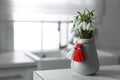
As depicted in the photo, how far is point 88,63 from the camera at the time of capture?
1414 mm

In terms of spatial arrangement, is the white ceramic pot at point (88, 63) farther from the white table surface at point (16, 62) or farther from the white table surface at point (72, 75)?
the white table surface at point (16, 62)

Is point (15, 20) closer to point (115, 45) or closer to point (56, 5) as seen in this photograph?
point (56, 5)

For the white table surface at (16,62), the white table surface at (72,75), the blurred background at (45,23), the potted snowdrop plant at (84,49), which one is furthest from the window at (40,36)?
the potted snowdrop plant at (84,49)

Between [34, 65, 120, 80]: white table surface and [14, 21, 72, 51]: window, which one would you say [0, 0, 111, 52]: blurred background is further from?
[34, 65, 120, 80]: white table surface

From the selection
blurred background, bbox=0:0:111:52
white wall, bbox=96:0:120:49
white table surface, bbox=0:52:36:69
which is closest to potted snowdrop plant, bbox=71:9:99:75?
white table surface, bbox=0:52:36:69

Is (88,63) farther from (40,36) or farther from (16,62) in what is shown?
(40,36)

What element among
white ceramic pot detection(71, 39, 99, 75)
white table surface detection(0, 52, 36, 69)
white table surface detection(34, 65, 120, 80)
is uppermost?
white ceramic pot detection(71, 39, 99, 75)

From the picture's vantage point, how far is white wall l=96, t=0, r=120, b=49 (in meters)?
3.04

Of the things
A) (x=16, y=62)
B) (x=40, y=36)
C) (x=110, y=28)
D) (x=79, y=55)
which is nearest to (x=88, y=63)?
(x=79, y=55)

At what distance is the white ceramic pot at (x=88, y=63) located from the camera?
1.42m

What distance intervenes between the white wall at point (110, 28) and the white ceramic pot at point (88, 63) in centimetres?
161

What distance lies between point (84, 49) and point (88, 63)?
0.09m

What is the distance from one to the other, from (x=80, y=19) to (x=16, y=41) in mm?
1406

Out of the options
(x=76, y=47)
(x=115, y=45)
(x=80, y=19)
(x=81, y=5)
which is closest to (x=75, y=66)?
(x=76, y=47)
